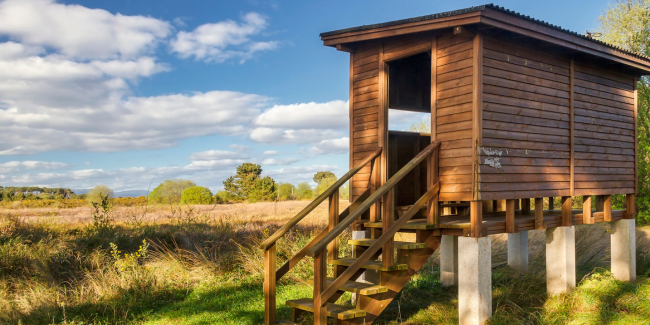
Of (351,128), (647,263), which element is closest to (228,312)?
(351,128)

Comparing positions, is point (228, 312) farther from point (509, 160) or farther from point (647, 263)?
point (647, 263)

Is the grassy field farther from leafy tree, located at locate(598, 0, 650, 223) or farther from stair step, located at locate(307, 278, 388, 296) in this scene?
leafy tree, located at locate(598, 0, 650, 223)

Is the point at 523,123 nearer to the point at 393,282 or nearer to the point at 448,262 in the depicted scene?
the point at 393,282

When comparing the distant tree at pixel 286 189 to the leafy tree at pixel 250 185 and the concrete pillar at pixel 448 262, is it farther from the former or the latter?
the concrete pillar at pixel 448 262

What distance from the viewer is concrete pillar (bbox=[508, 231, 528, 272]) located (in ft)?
30.6

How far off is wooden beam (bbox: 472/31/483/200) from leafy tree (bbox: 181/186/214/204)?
26024 mm

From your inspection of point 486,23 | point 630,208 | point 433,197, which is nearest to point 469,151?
point 433,197

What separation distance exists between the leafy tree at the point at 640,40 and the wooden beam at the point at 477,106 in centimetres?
1158

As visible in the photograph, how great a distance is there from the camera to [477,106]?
585cm

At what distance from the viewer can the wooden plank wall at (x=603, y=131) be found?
7.72 metres

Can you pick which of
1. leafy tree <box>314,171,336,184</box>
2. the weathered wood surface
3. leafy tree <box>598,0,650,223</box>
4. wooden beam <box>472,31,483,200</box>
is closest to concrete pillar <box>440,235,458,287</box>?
the weathered wood surface

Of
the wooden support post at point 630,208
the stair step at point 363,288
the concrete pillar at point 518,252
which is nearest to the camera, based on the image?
the stair step at point 363,288

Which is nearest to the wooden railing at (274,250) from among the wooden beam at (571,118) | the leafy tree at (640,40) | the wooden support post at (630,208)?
the wooden beam at (571,118)

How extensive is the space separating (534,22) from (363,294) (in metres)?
4.25
